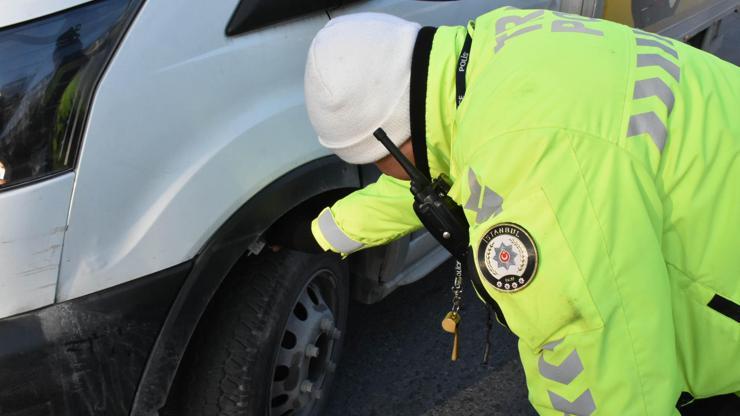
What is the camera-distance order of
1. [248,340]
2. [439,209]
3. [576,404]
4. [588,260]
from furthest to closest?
[248,340] < [439,209] < [576,404] < [588,260]

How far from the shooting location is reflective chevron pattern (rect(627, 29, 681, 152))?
105cm

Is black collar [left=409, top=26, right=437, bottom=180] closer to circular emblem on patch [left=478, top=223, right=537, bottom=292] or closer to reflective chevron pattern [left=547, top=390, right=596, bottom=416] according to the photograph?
circular emblem on patch [left=478, top=223, right=537, bottom=292]

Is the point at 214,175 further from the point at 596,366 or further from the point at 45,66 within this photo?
the point at 596,366

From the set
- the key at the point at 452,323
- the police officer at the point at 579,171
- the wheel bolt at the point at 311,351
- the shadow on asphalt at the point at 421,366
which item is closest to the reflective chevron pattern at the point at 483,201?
the police officer at the point at 579,171

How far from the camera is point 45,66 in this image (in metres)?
1.45

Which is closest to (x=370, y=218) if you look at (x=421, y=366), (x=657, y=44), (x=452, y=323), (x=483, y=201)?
(x=452, y=323)

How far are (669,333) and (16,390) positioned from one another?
1.29 m

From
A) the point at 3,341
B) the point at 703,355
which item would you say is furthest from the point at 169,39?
the point at 703,355

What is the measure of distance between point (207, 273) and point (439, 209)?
2.12ft

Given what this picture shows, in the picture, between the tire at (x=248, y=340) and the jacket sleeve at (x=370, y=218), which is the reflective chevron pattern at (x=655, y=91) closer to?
the jacket sleeve at (x=370, y=218)

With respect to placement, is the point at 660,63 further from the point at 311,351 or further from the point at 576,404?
the point at 311,351

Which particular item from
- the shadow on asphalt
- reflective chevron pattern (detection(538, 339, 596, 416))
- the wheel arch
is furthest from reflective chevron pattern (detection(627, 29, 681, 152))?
the shadow on asphalt

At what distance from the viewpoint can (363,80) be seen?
48.1 inches

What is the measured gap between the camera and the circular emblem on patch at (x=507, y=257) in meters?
1.03
